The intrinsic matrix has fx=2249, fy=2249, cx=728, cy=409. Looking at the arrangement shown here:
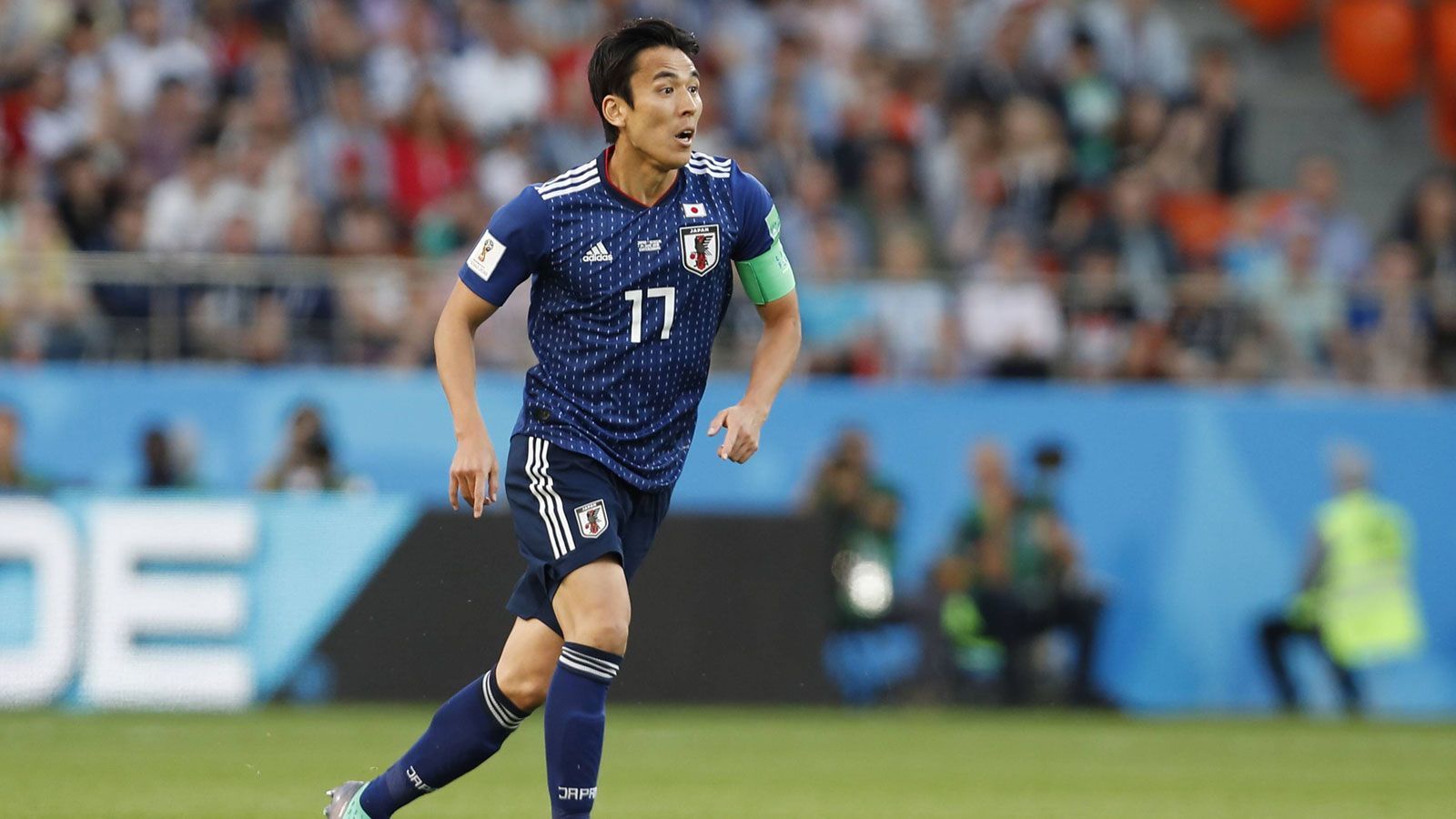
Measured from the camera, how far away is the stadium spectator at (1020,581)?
1543cm

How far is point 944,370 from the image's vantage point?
1591cm

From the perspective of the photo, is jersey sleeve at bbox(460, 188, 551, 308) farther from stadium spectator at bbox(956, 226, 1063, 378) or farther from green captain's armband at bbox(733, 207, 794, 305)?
stadium spectator at bbox(956, 226, 1063, 378)

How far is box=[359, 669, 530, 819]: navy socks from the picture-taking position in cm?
654

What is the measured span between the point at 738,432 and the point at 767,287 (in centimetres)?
69

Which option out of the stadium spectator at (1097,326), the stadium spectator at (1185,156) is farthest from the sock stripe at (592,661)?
the stadium spectator at (1185,156)

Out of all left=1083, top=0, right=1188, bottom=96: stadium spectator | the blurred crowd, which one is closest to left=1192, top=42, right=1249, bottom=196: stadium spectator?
the blurred crowd

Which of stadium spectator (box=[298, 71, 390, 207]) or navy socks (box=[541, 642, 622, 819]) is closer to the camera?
navy socks (box=[541, 642, 622, 819])

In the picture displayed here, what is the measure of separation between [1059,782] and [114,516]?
6.60 metres

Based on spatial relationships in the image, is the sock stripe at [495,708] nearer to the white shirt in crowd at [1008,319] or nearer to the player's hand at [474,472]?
the player's hand at [474,472]

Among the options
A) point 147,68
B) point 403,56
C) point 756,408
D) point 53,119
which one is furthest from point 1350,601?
point 756,408

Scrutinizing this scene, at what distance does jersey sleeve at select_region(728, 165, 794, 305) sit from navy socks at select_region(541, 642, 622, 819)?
1.32 metres

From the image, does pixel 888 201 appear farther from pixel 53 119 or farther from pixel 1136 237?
pixel 53 119

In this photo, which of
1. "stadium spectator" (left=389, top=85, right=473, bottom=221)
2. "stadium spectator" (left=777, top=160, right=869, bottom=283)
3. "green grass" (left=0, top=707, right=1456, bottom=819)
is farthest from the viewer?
"stadium spectator" (left=389, top=85, right=473, bottom=221)

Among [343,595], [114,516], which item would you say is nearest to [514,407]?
[343,595]
